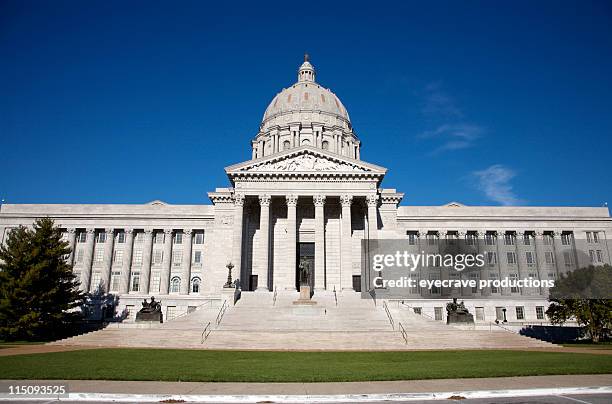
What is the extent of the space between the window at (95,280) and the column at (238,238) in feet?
66.5

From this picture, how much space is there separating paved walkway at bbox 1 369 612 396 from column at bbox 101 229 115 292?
47254 millimetres

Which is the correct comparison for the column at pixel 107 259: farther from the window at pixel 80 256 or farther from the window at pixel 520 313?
the window at pixel 520 313

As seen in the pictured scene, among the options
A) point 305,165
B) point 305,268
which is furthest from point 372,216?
→ point 305,268

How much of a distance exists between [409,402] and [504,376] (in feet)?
18.5

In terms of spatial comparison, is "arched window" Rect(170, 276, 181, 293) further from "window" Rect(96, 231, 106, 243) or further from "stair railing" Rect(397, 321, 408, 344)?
"stair railing" Rect(397, 321, 408, 344)

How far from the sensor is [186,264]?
191ft

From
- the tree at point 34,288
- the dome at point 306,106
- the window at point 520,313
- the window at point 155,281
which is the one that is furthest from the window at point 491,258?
the tree at point 34,288

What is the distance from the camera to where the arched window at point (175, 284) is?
2291 inches

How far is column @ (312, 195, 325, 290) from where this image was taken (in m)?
49.7

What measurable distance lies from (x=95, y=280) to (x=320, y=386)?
174 feet

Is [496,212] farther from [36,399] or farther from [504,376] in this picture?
[36,399]

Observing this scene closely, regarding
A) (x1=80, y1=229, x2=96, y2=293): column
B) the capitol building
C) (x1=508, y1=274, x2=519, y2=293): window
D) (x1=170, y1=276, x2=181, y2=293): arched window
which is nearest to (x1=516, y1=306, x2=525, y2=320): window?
the capitol building

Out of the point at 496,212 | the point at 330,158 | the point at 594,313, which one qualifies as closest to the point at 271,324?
the point at 330,158

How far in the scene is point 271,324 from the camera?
35000mm
